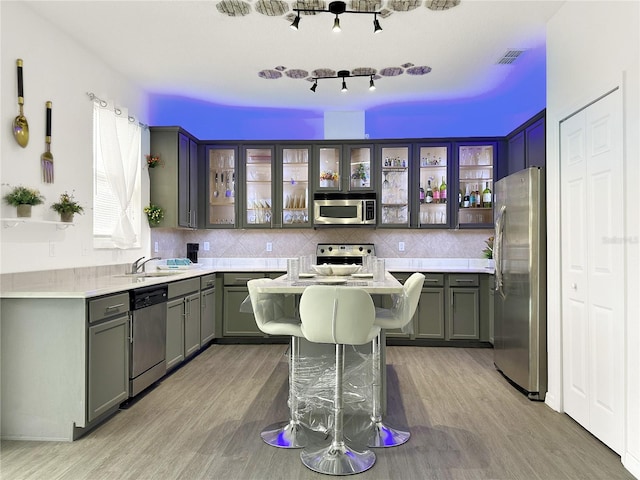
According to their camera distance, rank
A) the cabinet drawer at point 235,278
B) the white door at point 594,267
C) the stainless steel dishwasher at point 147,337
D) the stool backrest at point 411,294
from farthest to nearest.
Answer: the cabinet drawer at point 235,278 → the stainless steel dishwasher at point 147,337 → the stool backrest at point 411,294 → the white door at point 594,267

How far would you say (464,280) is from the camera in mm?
5105

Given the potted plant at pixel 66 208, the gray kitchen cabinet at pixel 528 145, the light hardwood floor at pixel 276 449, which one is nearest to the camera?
the light hardwood floor at pixel 276 449

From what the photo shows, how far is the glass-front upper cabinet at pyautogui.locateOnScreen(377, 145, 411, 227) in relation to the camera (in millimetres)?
5602

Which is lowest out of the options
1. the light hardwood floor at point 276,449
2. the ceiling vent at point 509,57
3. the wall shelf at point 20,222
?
the light hardwood floor at point 276,449

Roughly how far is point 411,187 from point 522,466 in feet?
12.1

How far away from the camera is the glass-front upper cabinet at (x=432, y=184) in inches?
219

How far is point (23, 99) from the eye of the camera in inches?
123

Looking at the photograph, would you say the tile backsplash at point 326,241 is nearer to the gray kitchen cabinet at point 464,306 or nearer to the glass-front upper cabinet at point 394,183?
the glass-front upper cabinet at point 394,183

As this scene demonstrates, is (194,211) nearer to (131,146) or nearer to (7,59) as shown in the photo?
(131,146)

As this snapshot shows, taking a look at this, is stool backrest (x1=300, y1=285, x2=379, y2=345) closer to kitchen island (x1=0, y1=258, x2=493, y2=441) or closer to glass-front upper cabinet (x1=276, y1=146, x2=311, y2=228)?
kitchen island (x1=0, y1=258, x2=493, y2=441)

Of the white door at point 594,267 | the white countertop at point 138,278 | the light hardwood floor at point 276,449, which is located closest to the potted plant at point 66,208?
the white countertop at point 138,278

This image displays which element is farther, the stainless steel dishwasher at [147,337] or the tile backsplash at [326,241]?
the tile backsplash at [326,241]

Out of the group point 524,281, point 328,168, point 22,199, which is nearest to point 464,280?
point 524,281

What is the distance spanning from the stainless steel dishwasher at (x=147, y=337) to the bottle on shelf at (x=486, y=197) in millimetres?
3853
